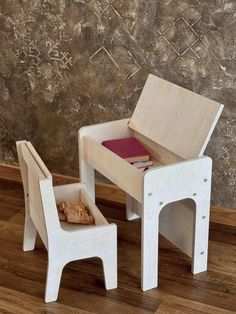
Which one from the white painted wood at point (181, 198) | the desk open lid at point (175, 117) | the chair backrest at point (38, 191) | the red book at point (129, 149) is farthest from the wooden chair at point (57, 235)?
the desk open lid at point (175, 117)

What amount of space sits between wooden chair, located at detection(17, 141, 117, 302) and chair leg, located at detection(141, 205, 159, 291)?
3.7 inches

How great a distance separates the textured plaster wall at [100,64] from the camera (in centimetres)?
222

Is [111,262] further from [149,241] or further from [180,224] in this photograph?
[180,224]

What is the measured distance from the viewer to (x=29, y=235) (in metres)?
2.20

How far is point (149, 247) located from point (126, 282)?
0.63ft

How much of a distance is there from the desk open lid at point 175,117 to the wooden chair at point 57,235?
14.0 inches

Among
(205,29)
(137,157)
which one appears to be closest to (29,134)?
(137,157)

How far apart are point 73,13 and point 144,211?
97cm

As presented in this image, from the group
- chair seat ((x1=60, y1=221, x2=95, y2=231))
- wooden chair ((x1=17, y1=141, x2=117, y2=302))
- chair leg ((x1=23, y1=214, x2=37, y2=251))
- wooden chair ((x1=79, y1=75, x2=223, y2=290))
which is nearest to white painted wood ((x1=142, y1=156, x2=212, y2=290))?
wooden chair ((x1=79, y1=75, x2=223, y2=290))

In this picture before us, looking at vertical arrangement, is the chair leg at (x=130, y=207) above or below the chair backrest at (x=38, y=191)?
below

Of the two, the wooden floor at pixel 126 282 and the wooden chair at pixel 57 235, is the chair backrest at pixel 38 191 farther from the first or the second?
the wooden floor at pixel 126 282

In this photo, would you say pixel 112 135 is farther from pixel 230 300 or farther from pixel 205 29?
pixel 230 300

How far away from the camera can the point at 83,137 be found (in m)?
2.20

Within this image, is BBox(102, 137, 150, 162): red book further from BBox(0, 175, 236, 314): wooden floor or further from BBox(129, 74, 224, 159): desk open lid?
BBox(0, 175, 236, 314): wooden floor
